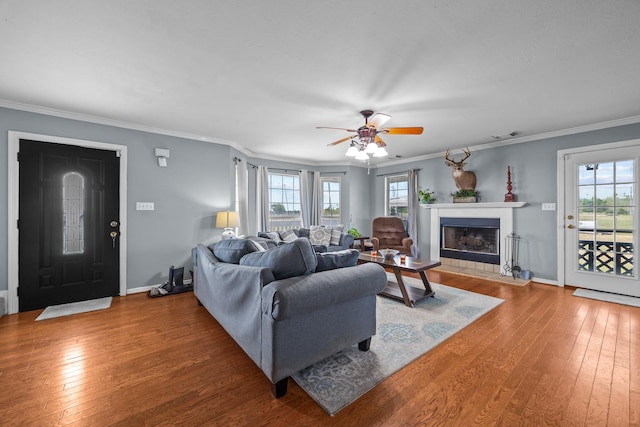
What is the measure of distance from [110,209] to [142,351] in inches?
89.9

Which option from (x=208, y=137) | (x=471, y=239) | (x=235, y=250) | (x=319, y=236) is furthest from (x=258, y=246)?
(x=471, y=239)

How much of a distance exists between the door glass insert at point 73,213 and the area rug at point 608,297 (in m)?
6.73

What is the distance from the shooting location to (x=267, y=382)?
185cm

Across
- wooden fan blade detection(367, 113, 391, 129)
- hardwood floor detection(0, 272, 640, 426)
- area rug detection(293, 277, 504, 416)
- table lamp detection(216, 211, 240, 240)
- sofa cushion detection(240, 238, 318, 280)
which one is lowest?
hardwood floor detection(0, 272, 640, 426)

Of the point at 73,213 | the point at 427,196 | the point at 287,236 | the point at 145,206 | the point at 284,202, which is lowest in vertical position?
the point at 287,236

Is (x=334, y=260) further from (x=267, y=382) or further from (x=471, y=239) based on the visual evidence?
(x=471, y=239)

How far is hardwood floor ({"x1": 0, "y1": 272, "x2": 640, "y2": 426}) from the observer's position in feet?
5.05

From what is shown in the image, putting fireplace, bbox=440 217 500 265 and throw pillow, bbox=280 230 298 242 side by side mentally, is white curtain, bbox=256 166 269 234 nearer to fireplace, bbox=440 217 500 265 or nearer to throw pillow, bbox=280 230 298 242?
throw pillow, bbox=280 230 298 242

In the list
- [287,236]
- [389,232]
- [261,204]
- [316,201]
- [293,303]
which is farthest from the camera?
[316,201]

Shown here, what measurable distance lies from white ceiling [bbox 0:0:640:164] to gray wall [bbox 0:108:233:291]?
27 cm

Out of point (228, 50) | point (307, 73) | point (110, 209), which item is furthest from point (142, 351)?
point (307, 73)

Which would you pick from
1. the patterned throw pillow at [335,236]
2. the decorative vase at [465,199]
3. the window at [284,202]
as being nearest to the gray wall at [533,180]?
the decorative vase at [465,199]

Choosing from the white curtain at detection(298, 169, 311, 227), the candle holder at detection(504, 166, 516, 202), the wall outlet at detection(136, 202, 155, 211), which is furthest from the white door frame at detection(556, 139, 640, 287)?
the wall outlet at detection(136, 202, 155, 211)

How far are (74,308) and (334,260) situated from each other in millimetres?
3334
